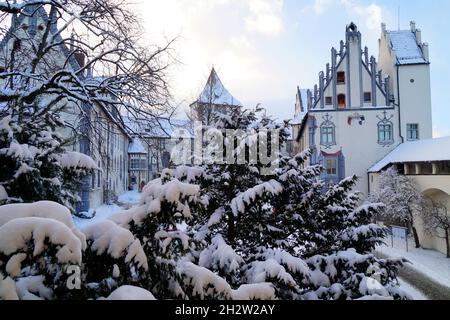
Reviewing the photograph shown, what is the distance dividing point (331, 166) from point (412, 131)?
12.5 feet

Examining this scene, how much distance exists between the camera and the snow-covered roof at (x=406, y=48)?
11398mm

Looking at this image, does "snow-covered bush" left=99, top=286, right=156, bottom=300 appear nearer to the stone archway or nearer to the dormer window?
the stone archway

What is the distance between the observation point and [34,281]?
1.16 metres

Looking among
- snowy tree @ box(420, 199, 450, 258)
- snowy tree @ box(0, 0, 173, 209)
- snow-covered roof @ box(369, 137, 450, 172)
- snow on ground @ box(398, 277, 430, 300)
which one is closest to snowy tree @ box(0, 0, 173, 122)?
snowy tree @ box(0, 0, 173, 209)

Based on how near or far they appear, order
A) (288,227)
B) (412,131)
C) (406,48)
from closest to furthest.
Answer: (288,227) < (406,48) < (412,131)

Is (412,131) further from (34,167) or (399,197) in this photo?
(34,167)

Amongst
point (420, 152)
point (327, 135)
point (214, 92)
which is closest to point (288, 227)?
point (214, 92)

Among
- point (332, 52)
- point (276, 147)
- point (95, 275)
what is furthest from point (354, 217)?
point (332, 52)

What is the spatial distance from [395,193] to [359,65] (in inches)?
254

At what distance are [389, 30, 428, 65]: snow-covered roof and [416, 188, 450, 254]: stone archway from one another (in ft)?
15.3

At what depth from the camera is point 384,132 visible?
1309cm

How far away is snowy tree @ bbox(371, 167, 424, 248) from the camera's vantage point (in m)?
10.5
